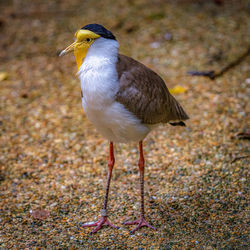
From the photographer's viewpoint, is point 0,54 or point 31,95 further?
point 0,54

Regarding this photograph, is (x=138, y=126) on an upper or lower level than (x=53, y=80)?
upper

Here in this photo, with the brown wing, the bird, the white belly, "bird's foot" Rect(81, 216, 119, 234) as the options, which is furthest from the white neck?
"bird's foot" Rect(81, 216, 119, 234)

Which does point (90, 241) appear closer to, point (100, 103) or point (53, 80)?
point (100, 103)

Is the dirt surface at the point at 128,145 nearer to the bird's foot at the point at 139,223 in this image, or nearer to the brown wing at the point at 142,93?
the bird's foot at the point at 139,223

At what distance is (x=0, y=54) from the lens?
6.76 m

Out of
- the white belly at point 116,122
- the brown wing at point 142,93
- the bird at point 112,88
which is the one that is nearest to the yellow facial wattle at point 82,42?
the bird at point 112,88

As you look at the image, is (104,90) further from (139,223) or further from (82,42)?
(139,223)

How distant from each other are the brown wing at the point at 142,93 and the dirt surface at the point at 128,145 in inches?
37.4

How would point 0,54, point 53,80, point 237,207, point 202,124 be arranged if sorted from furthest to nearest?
point 0,54
point 53,80
point 202,124
point 237,207

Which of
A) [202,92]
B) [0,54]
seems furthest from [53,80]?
[202,92]

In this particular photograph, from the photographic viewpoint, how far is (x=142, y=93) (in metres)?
3.35

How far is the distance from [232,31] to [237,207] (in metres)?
4.08

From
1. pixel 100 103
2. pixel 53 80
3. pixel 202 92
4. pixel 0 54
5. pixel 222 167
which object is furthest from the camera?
pixel 0 54

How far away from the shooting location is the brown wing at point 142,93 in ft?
10.6
